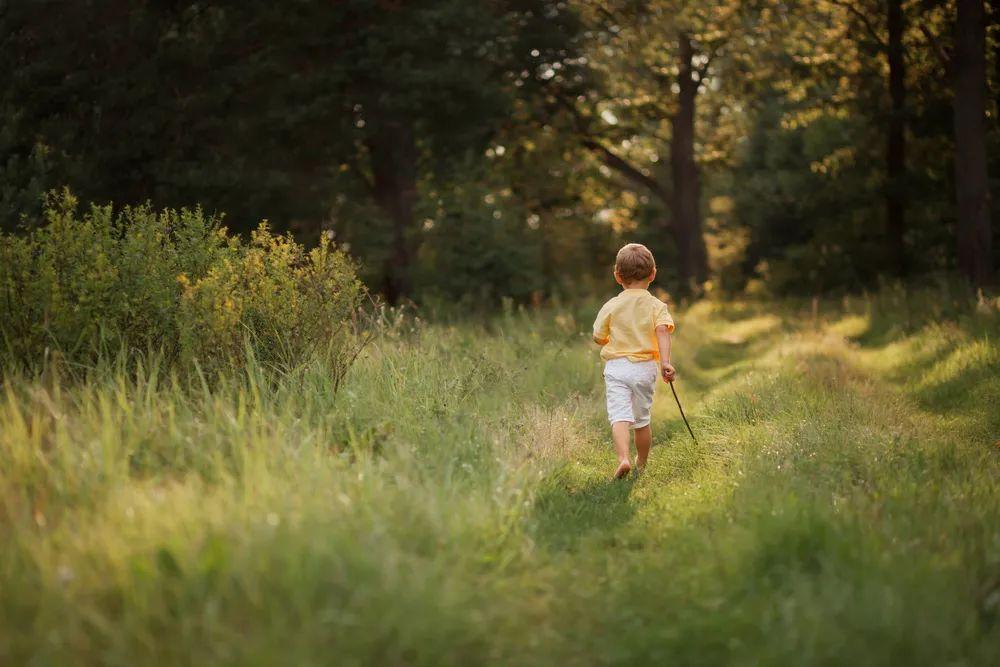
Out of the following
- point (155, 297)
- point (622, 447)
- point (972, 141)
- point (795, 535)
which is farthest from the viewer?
point (972, 141)

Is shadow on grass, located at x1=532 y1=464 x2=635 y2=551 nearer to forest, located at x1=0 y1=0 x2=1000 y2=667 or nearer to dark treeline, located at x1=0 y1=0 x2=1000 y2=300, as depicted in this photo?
forest, located at x1=0 y1=0 x2=1000 y2=667

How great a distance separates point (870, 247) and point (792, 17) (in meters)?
6.51

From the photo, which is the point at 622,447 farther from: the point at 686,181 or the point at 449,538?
the point at 686,181

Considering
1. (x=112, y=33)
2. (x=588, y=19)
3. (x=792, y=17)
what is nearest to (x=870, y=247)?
(x=792, y=17)

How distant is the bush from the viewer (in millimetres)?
6484

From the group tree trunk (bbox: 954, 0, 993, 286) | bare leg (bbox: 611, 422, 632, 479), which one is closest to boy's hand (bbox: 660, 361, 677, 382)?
bare leg (bbox: 611, 422, 632, 479)

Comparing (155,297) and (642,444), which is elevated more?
(155,297)

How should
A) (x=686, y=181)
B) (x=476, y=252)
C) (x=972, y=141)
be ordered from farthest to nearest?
(x=686, y=181) → (x=476, y=252) → (x=972, y=141)

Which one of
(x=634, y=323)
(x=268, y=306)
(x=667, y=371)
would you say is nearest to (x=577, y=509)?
(x=667, y=371)

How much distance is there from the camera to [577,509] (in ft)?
19.8

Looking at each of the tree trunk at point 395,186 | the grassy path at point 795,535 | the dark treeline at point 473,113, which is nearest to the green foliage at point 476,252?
the dark treeline at point 473,113

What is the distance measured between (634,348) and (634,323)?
19 cm

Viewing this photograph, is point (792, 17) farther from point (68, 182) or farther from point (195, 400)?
point (195, 400)

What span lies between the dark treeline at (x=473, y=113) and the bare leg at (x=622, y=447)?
344 inches
